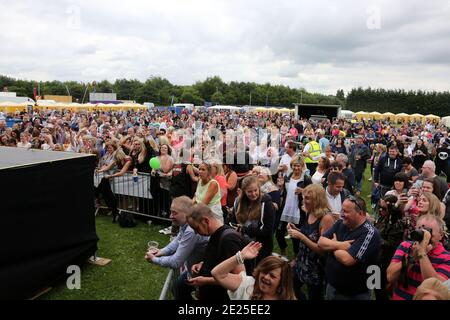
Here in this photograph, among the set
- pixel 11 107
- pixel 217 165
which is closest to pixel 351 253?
pixel 217 165

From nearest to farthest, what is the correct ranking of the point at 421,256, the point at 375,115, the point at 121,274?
the point at 421,256 → the point at 121,274 → the point at 375,115

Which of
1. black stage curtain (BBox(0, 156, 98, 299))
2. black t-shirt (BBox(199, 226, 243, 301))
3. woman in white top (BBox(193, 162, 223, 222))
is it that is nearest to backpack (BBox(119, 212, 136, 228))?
black stage curtain (BBox(0, 156, 98, 299))

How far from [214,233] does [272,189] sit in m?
2.16

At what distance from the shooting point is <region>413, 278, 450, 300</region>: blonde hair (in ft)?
7.06

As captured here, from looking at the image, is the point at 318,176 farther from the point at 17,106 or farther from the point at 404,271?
the point at 17,106

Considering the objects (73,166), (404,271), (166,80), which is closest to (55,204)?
(73,166)

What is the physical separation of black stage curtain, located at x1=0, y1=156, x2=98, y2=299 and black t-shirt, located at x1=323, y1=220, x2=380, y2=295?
363cm

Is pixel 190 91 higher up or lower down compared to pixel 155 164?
higher up

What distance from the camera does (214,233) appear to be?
296 centimetres

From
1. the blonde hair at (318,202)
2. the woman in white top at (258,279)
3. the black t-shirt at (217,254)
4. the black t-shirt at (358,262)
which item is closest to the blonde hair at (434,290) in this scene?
the black t-shirt at (358,262)

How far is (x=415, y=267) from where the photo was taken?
9.30 ft

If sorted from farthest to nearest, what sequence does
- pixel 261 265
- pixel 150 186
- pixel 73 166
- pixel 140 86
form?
pixel 140 86 < pixel 150 186 < pixel 73 166 < pixel 261 265

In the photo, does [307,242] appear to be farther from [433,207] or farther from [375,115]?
[375,115]

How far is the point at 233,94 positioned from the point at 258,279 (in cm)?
10266
